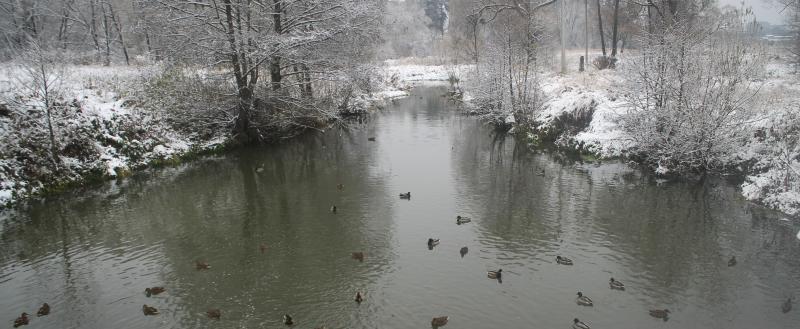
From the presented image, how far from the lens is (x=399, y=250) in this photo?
44.9 feet

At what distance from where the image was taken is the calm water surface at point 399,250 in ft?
34.6

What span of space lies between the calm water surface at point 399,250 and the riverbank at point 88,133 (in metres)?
1.25

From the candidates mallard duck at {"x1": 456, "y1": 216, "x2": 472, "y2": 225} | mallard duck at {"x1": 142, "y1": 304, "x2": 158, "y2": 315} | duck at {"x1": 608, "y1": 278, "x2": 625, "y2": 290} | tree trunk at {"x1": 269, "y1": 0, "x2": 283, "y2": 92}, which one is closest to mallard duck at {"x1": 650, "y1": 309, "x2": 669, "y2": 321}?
duck at {"x1": 608, "y1": 278, "x2": 625, "y2": 290}

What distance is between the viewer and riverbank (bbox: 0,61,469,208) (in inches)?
742

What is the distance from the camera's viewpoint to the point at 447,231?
49.1 ft

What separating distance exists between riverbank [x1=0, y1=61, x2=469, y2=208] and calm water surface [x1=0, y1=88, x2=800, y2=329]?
125cm

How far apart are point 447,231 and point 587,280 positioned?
4549 mm

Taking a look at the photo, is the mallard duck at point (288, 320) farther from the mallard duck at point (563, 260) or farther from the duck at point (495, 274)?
the mallard duck at point (563, 260)

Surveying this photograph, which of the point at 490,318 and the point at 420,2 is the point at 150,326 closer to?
the point at 490,318

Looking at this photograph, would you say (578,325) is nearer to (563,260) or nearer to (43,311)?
(563,260)

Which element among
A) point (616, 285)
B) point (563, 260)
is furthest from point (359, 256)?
point (616, 285)

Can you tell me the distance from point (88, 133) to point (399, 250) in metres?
16.6

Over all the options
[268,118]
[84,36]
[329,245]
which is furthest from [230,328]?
[84,36]

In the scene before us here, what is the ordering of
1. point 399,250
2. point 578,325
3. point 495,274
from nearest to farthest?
point 578,325 → point 495,274 → point 399,250
